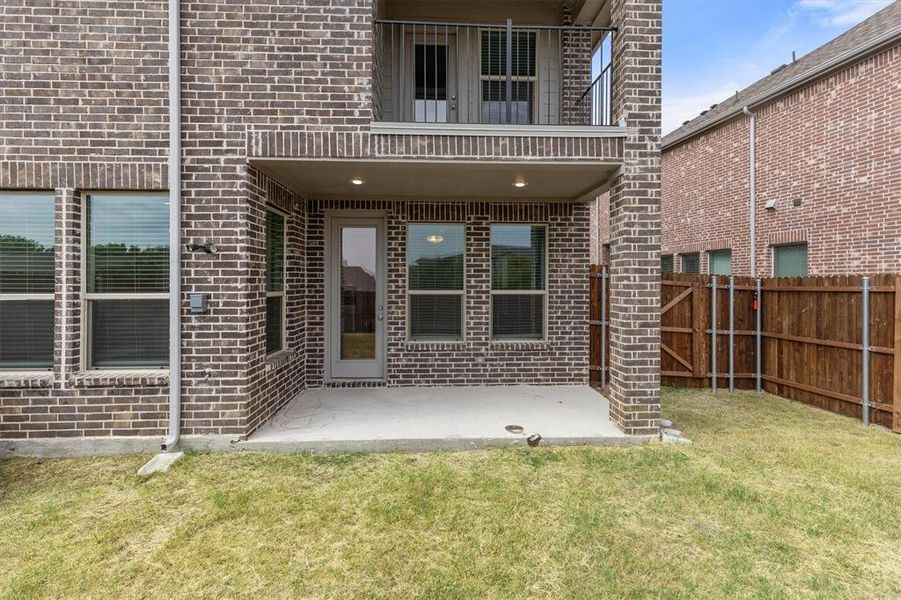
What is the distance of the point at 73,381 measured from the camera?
4012 millimetres

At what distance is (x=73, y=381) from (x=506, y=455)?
167 inches

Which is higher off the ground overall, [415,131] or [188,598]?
[415,131]

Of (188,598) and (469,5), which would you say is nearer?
(188,598)

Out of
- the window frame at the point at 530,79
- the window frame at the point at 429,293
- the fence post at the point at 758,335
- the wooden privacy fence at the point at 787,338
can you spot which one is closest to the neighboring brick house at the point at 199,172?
the window frame at the point at 429,293

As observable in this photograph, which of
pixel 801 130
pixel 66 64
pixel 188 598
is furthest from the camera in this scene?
pixel 801 130

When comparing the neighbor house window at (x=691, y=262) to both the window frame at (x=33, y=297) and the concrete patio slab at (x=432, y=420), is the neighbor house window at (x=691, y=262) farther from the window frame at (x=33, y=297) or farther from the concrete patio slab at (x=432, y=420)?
the window frame at (x=33, y=297)

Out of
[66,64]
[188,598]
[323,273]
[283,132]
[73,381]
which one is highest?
[66,64]

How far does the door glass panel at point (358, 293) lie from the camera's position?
6.24 meters

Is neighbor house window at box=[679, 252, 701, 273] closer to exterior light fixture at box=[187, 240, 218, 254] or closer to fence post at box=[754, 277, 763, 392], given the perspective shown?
fence post at box=[754, 277, 763, 392]

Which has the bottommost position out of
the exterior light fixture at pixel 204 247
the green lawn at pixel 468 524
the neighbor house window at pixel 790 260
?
the green lawn at pixel 468 524

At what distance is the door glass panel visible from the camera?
6.24 m

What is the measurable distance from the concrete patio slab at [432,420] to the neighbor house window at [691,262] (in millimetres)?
7363

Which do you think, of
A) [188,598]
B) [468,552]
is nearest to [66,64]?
[188,598]

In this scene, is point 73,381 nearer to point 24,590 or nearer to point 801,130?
point 24,590
